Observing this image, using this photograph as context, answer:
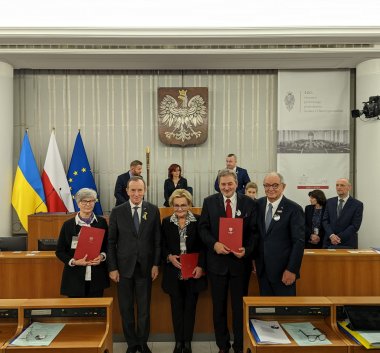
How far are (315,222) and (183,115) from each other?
10.3ft

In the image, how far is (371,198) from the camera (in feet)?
23.4

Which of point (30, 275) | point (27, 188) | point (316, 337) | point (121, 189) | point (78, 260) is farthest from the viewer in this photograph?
point (27, 188)

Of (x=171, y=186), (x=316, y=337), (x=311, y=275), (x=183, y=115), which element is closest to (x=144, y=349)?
(x=311, y=275)

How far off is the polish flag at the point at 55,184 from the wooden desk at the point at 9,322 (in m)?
4.62

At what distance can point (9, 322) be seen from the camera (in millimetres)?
2855

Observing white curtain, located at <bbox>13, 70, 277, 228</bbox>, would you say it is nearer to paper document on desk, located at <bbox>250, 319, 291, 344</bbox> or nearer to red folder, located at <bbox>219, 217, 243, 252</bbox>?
red folder, located at <bbox>219, 217, 243, 252</bbox>

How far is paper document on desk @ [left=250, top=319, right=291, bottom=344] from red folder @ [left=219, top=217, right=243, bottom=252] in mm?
764

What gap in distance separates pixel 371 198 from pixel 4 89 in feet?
18.9

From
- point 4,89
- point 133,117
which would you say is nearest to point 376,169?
point 133,117

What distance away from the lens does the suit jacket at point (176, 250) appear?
11.9 ft

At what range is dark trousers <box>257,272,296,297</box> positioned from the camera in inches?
138

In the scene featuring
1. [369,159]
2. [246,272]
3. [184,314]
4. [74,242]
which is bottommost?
[184,314]

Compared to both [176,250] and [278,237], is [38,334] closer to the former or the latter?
[176,250]

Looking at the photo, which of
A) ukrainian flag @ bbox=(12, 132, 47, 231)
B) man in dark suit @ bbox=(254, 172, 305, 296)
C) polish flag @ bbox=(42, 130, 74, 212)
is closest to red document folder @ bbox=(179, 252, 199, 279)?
man in dark suit @ bbox=(254, 172, 305, 296)
